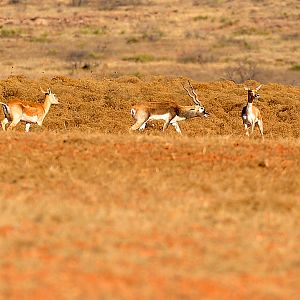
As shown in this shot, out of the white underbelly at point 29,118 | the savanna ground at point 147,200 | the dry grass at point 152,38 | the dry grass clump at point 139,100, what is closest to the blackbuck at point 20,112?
the white underbelly at point 29,118

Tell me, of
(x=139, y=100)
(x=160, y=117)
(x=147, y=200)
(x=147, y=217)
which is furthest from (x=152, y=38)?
(x=147, y=217)

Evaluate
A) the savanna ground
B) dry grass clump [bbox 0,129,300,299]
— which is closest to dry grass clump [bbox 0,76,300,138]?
the savanna ground

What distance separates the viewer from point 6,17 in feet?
249

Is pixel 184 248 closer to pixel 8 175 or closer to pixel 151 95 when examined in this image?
pixel 8 175

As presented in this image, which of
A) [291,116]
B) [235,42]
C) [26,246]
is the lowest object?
[26,246]

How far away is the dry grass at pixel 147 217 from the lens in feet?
24.6

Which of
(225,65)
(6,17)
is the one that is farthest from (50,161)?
(6,17)

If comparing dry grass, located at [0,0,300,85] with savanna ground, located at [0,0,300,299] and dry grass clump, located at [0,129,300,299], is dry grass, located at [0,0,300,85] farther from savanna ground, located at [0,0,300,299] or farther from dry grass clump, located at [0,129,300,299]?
dry grass clump, located at [0,129,300,299]

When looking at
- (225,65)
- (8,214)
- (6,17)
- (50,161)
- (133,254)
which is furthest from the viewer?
(6,17)

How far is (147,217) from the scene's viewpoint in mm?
10195

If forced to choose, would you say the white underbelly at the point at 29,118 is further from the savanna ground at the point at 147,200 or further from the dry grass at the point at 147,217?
the dry grass at the point at 147,217

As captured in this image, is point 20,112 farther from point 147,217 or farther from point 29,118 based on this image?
point 147,217

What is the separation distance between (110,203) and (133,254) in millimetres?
3003

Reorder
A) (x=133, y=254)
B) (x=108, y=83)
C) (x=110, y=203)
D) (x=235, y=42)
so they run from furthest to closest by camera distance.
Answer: (x=235, y=42)
(x=108, y=83)
(x=110, y=203)
(x=133, y=254)
